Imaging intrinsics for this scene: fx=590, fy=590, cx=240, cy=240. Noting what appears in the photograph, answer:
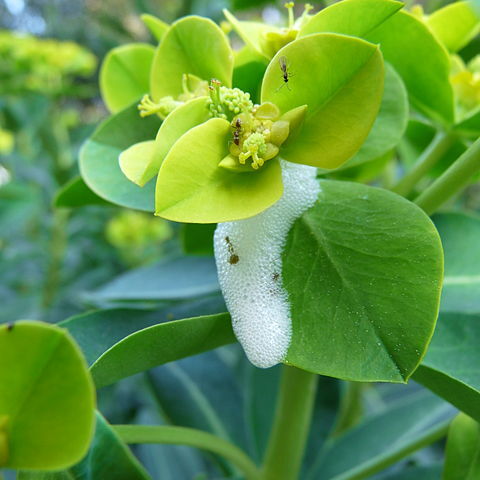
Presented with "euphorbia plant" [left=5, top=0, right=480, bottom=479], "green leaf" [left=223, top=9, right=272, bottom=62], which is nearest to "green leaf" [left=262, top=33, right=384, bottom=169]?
"euphorbia plant" [left=5, top=0, right=480, bottom=479]

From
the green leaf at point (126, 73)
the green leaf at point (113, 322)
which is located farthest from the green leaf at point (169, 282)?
the green leaf at point (126, 73)

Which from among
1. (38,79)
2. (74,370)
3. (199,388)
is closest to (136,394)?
(199,388)

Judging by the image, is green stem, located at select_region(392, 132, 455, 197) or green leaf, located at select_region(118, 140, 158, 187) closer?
green leaf, located at select_region(118, 140, 158, 187)

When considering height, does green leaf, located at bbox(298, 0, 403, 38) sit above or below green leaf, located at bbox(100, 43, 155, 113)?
above

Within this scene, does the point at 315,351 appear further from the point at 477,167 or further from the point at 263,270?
the point at 477,167

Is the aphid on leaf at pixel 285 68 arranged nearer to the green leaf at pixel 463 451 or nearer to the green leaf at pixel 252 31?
the green leaf at pixel 252 31

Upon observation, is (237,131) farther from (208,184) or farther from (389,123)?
(389,123)

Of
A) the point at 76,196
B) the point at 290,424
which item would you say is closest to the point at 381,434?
the point at 290,424

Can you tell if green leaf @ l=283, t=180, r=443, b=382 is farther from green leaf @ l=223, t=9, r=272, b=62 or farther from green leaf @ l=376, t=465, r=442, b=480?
green leaf @ l=376, t=465, r=442, b=480
